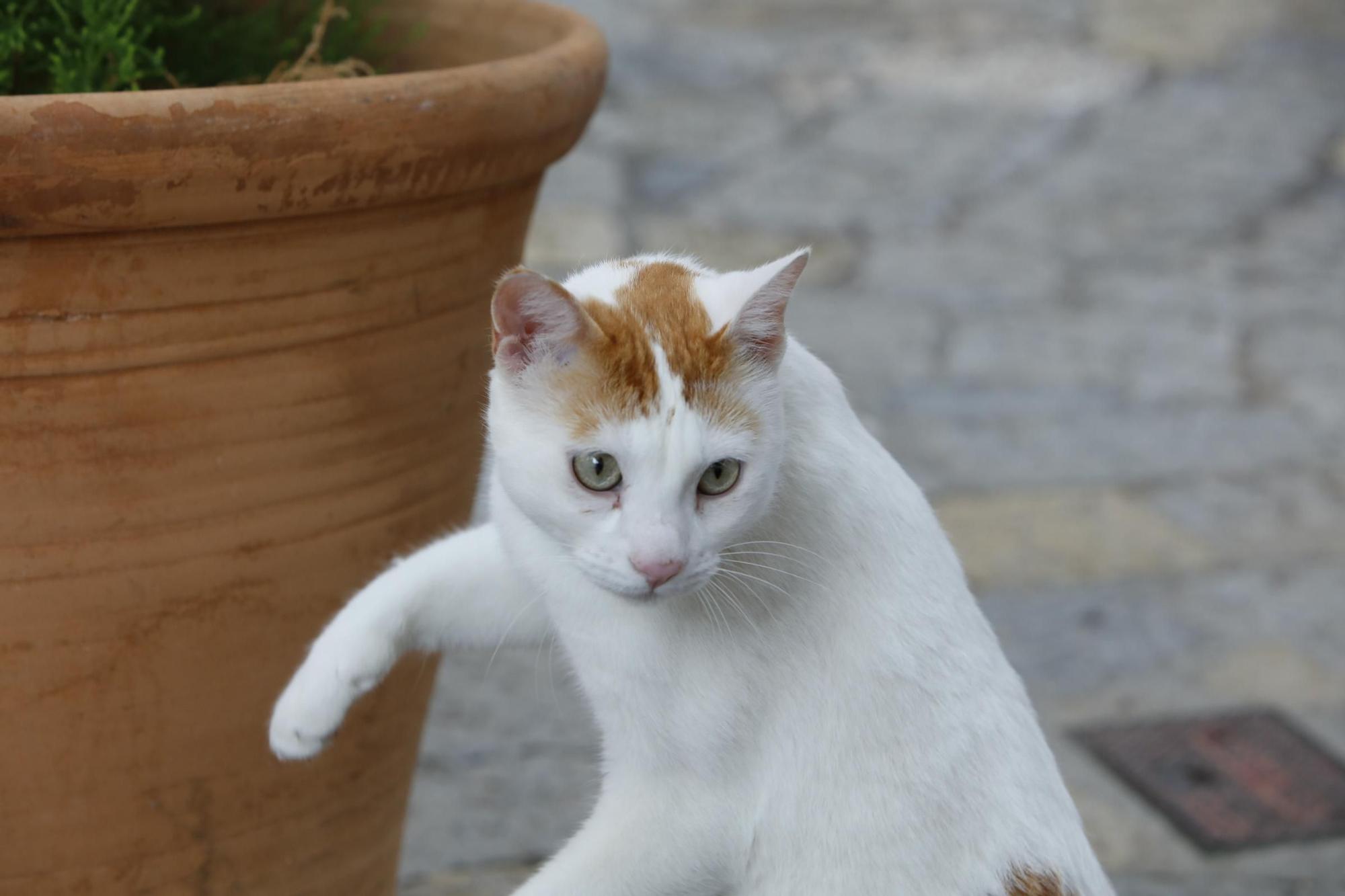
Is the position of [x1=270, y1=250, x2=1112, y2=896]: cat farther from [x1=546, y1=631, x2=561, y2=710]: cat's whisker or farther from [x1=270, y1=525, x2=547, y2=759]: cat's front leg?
[x1=546, y1=631, x2=561, y2=710]: cat's whisker

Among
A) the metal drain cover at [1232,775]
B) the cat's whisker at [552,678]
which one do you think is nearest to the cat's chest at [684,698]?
the cat's whisker at [552,678]

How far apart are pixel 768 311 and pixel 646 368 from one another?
88mm

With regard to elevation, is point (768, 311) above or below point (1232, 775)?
above

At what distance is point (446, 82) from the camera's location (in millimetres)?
1126

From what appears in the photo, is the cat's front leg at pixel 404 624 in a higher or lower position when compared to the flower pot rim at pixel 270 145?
lower

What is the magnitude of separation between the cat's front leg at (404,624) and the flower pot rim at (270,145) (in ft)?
0.92

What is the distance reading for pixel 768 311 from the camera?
3.22 feet

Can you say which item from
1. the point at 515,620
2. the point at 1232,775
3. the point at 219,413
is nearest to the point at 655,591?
the point at 515,620

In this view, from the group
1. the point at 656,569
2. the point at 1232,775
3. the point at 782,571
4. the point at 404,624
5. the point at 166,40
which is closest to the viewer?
the point at 656,569

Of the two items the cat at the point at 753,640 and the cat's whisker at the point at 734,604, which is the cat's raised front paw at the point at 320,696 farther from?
the cat's whisker at the point at 734,604

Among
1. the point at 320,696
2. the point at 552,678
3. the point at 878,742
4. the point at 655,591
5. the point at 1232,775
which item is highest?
the point at 655,591

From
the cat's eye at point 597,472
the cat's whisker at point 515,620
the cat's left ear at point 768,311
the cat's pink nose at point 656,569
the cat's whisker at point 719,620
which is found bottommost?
the cat's whisker at point 515,620

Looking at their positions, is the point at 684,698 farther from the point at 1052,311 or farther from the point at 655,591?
the point at 1052,311

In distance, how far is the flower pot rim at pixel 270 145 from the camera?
98cm
